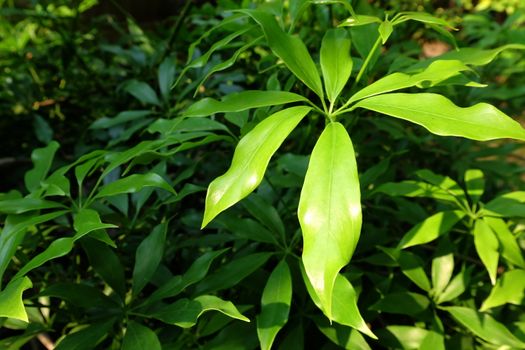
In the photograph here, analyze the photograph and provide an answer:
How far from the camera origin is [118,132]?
112cm

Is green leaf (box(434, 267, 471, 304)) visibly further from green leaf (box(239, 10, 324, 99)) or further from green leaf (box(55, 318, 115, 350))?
green leaf (box(55, 318, 115, 350))

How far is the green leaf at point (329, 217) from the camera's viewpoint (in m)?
0.39

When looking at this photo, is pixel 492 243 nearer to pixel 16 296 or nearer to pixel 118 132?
pixel 16 296

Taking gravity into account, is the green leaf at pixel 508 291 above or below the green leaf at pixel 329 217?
below

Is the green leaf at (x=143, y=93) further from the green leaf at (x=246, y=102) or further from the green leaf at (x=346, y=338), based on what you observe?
the green leaf at (x=346, y=338)

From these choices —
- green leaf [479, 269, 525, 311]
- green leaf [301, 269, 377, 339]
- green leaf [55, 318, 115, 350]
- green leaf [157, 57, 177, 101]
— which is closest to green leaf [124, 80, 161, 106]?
green leaf [157, 57, 177, 101]

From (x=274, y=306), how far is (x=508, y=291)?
39 cm

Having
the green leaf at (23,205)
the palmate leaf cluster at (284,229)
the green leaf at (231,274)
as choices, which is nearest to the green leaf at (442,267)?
the palmate leaf cluster at (284,229)

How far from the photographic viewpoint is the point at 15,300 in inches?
17.2

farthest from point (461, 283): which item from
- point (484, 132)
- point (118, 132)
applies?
point (118, 132)

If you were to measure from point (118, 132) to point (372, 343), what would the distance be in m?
0.78

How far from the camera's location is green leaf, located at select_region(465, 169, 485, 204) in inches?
30.1

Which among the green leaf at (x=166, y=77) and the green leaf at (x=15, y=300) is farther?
the green leaf at (x=166, y=77)

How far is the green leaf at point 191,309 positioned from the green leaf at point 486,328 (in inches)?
15.1
